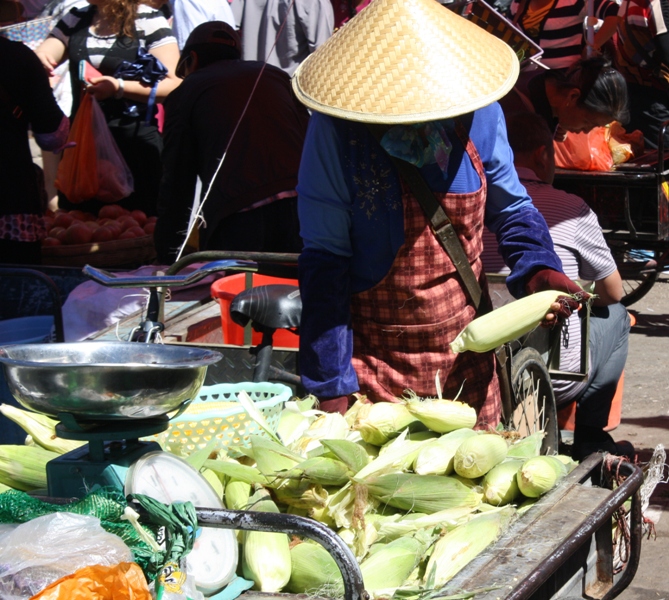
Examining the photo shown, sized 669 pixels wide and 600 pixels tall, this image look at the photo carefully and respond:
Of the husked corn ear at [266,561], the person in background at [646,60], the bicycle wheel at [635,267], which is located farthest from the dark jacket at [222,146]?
the bicycle wheel at [635,267]

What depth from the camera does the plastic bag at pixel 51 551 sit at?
49.8 inches

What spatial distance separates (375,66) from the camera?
234 centimetres

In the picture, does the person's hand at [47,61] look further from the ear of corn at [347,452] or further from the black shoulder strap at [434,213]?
the ear of corn at [347,452]

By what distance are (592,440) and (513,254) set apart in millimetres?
1803

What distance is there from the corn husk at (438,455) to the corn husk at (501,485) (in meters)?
0.10

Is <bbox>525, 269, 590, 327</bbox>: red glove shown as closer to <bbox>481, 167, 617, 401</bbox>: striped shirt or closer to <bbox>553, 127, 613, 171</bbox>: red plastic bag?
<bbox>481, 167, 617, 401</bbox>: striped shirt

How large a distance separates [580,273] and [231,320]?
1513mm

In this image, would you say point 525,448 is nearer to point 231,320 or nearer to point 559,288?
point 559,288

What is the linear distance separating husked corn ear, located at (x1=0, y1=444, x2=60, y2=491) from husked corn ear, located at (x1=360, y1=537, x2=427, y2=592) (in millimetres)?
751

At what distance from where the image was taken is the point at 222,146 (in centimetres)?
425

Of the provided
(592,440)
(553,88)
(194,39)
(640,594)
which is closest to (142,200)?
(194,39)

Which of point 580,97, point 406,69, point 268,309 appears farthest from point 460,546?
point 580,97

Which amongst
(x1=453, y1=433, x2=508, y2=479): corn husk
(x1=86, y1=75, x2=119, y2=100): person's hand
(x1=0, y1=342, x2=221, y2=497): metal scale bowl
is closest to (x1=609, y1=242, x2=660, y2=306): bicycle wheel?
(x1=86, y1=75, x2=119, y2=100): person's hand

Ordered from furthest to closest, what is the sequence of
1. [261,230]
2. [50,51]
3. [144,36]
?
1. [50,51]
2. [144,36]
3. [261,230]
